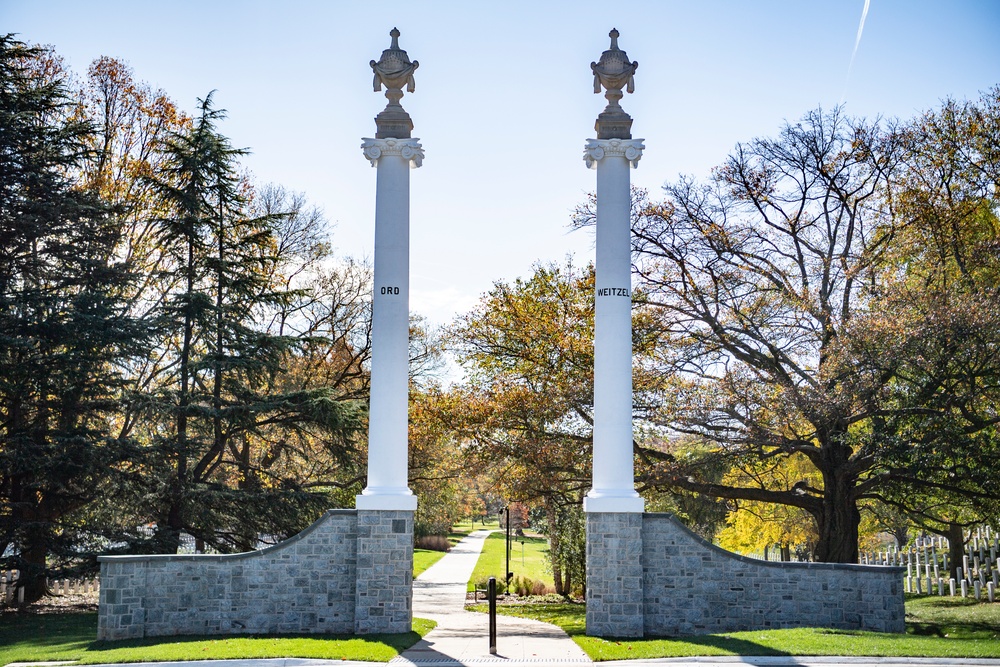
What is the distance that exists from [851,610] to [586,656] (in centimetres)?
520

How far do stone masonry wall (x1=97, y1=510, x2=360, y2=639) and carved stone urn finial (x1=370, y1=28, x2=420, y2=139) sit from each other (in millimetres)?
6751

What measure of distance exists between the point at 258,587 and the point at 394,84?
29.6 feet

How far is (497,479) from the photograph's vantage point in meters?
22.2

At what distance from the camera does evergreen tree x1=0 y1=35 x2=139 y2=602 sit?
2033 cm

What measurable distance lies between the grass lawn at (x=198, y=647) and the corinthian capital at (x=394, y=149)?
26.6 ft

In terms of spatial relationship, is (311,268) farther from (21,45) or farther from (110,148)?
(21,45)

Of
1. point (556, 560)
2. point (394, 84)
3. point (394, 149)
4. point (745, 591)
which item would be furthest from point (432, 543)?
point (394, 84)

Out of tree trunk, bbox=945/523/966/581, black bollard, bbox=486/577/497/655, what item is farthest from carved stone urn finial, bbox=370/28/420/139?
tree trunk, bbox=945/523/966/581

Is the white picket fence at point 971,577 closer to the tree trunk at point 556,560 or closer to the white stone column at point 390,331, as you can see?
the tree trunk at point 556,560

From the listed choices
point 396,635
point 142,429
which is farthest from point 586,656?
point 142,429

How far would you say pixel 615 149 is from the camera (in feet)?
53.0

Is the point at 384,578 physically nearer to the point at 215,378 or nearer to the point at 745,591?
the point at 745,591

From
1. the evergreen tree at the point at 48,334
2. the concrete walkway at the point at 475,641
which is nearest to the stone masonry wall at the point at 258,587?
the concrete walkway at the point at 475,641

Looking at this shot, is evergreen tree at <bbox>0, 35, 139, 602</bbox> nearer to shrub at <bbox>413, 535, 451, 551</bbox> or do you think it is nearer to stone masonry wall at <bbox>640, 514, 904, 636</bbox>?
stone masonry wall at <bbox>640, 514, 904, 636</bbox>
